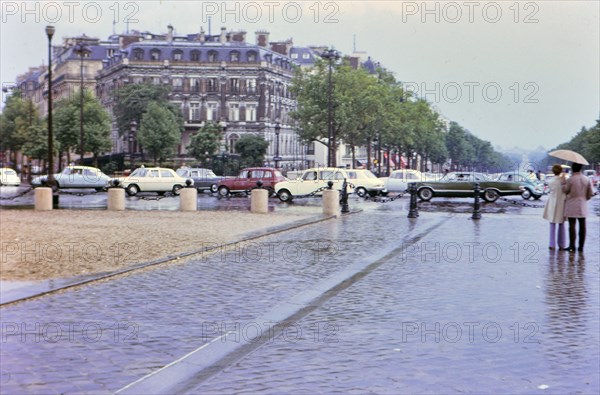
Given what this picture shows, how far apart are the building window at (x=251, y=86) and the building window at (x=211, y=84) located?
4072mm

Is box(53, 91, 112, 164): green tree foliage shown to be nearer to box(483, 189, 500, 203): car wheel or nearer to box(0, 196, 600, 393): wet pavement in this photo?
box(483, 189, 500, 203): car wheel

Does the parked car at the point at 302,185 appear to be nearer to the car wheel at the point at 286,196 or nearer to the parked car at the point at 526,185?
the car wheel at the point at 286,196

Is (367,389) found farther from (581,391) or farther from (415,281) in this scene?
(415,281)

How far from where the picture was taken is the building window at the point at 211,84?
355ft

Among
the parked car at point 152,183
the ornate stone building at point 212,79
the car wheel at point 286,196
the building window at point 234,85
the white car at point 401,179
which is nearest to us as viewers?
the car wheel at point 286,196

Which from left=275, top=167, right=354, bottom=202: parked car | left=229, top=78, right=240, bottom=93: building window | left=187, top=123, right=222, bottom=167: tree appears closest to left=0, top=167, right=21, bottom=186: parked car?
Answer: left=187, top=123, right=222, bottom=167: tree

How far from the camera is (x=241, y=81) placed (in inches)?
4279

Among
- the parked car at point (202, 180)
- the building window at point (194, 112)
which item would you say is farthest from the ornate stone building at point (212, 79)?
the parked car at point (202, 180)

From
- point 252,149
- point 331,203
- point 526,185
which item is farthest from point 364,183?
point 252,149

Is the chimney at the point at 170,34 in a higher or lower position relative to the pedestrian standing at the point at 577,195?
higher

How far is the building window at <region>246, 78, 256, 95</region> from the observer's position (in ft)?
357

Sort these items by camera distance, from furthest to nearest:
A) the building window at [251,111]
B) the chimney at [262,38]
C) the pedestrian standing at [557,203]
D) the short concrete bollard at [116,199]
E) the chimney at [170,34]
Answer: the chimney at [262,38] → the chimney at [170,34] → the building window at [251,111] → the short concrete bollard at [116,199] → the pedestrian standing at [557,203]

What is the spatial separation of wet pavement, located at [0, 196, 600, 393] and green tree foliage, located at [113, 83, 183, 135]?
82.8 m

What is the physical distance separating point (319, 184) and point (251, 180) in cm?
463
